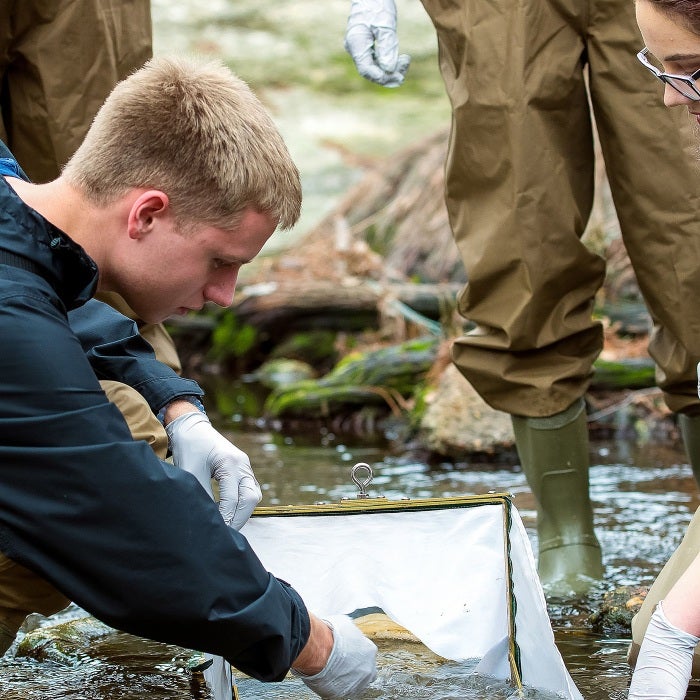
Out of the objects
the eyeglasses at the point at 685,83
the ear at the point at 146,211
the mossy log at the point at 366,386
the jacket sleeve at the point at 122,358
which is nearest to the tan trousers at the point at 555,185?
the eyeglasses at the point at 685,83

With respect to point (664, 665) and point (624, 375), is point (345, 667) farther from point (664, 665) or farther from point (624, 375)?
point (624, 375)

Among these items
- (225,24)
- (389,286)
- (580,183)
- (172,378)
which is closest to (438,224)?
(389,286)

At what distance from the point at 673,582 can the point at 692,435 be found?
0.82 m

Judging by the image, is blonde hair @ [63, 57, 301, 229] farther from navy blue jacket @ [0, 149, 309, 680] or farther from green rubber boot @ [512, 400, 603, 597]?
green rubber boot @ [512, 400, 603, 597]

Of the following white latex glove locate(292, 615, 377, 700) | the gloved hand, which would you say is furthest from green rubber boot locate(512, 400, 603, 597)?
white latex glove locate(292, 615, 377, 700)

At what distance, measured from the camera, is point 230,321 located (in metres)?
7.66

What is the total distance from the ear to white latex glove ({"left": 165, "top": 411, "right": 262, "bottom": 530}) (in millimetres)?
402

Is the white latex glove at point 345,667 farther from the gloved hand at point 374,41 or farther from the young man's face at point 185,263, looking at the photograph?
the gloved hand at point 374,41

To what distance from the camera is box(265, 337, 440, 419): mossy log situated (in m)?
5.40

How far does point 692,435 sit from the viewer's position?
9.25 feet

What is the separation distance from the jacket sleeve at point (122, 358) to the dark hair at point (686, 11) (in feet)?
3.33

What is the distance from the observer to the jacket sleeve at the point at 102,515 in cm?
152

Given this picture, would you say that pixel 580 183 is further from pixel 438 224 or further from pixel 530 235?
pixel 438 224

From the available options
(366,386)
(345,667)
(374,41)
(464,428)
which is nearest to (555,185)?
(374,41)
